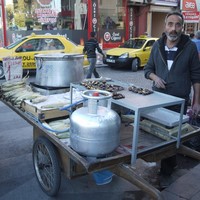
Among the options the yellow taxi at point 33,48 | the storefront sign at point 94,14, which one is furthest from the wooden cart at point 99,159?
the storefront sign at point 94,14

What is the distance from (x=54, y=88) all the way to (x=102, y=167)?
1731mm

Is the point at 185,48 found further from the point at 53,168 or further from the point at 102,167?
the point at 53,168

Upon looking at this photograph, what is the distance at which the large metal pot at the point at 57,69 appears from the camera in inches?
142

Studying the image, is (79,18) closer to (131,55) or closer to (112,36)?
(112,36)

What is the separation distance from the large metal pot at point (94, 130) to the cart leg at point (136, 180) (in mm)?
179

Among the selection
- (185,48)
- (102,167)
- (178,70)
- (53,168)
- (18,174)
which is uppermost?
(185,48)

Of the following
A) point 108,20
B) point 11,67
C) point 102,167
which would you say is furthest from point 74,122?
point 108,20

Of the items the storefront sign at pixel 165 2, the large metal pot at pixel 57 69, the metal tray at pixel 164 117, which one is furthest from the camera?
the storefront sign at pixel 165 2

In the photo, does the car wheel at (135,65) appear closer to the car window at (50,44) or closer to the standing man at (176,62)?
the car window at (50,44)

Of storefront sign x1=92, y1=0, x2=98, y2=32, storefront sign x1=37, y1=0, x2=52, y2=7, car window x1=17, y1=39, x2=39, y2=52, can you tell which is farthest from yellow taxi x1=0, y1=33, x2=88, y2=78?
storefront sign x1=92, y1=0, x2=98, y2=32

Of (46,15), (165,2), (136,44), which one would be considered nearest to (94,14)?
(46,15)

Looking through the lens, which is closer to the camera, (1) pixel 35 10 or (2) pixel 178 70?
(2) pixel 178 70

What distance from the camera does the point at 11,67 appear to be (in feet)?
14.6

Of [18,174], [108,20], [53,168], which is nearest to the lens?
[53,168]
